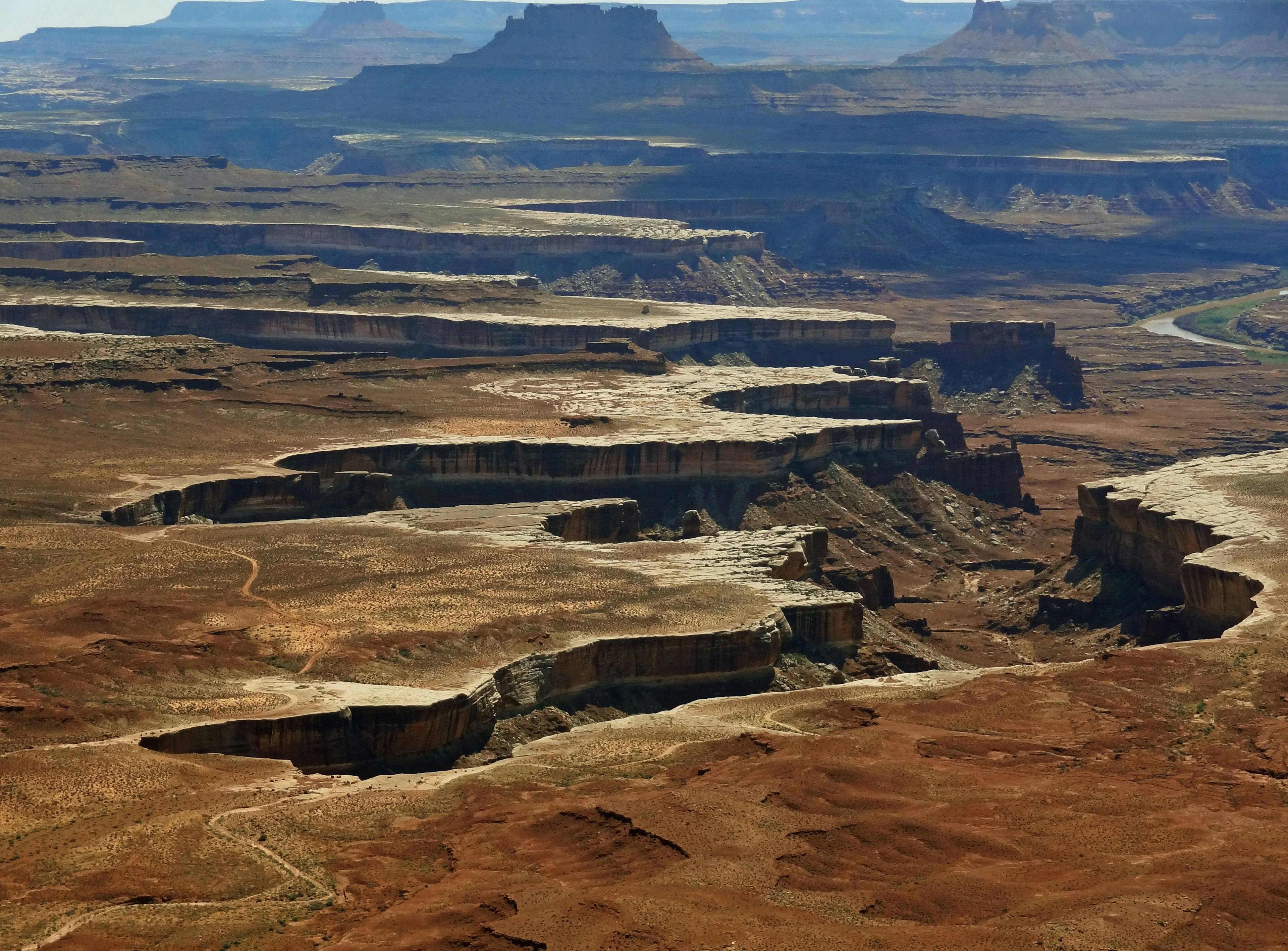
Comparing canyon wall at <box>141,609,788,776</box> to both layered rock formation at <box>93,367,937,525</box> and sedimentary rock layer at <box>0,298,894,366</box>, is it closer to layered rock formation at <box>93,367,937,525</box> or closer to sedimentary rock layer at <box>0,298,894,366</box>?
layered rock formation at <box>93,367,937,525</box>

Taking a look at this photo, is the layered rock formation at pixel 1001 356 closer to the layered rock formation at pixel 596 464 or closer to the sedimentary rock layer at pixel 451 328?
the sedimentary rock layer at pixel 451 328

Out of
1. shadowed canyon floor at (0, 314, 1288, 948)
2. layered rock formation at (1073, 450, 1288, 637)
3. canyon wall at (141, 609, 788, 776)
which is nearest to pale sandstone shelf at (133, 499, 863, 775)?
canyon wall at (141, 609, 788, 776)

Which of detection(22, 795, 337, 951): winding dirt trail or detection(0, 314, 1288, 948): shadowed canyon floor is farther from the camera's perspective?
detection(0, 314, 1288, 948): shadowed canyon floor

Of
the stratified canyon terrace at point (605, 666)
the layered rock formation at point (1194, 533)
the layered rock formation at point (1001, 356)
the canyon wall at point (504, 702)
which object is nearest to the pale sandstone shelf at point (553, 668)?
the canyon wall at point (504, 702)

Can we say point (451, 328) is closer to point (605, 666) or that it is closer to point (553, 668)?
point (605, 666)

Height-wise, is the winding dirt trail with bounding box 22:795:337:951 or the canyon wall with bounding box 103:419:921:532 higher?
the winding dirt trail with bounding box 22:795:337:951

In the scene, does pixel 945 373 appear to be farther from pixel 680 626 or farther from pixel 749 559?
pixel 680 626

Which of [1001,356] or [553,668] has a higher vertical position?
[553,668]

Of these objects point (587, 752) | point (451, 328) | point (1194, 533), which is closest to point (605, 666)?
point (587, 752)
